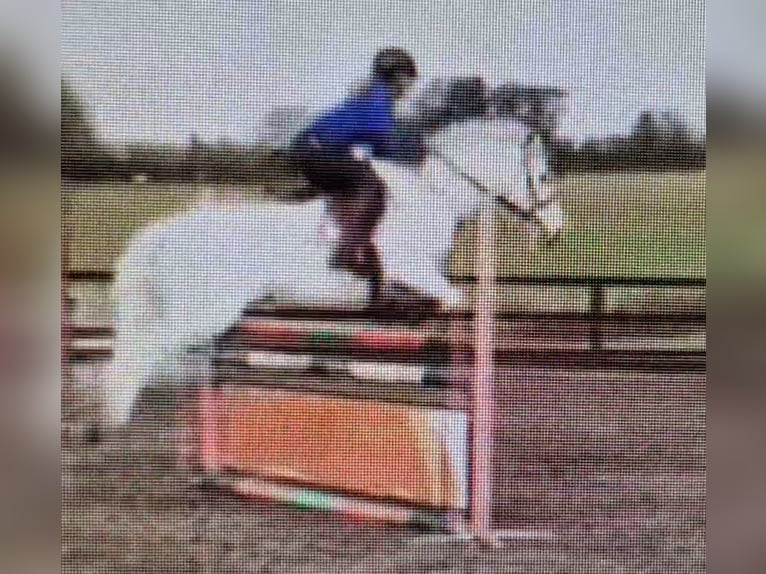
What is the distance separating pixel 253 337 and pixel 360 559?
0.32m

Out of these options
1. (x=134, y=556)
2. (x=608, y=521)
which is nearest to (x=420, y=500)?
(x=608, y=521)

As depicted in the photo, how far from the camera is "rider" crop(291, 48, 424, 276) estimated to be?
0.90m

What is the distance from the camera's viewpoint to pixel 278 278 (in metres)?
0.90

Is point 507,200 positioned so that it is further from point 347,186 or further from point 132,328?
point 132,328

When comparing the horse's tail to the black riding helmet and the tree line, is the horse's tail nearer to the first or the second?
the tree line

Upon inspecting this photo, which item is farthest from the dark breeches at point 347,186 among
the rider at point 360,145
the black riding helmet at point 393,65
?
the black riding helmet at point 393,65

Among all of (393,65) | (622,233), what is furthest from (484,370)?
(393,65)

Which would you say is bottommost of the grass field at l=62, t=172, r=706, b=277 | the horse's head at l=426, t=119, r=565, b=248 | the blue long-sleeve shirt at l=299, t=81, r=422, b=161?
the grass field at l=62, t=172, r=706, b=277

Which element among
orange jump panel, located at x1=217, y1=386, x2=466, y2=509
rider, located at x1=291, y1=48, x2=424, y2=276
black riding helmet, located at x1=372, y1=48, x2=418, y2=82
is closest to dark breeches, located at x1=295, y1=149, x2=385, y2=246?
rider, located at x1=291, y1=48, x2=424, y2=276

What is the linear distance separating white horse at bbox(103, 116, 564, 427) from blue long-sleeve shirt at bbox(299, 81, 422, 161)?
2cm

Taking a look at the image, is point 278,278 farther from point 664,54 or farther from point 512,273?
point 664,54
